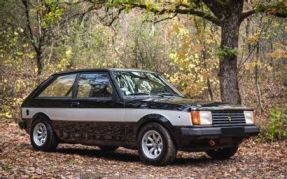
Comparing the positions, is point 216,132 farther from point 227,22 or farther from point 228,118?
point 227,22

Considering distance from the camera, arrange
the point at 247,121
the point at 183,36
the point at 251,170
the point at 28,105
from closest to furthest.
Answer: the point at 251,170
the point at 247,121
the point at 28,105
the point at 183,36

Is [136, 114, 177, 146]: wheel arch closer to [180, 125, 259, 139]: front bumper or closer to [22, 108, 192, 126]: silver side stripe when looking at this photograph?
[22, 108, 192, 126]: silver side stripe

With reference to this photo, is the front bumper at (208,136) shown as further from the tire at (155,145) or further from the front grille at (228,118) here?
the tire at (155,145)

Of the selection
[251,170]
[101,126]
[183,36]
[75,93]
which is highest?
[183,36]

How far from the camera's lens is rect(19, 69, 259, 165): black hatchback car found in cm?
874

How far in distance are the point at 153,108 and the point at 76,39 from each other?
18881 mm

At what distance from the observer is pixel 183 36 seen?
1970 cm

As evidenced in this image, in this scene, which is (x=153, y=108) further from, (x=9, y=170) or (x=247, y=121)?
(x=9, y=170)

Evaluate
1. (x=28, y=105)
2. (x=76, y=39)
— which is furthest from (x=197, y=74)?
(x=28, y=105)

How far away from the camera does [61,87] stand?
11.0 meters

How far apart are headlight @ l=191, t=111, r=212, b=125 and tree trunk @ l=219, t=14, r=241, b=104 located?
5044mm

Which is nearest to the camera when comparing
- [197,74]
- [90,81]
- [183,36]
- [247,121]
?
[247,121]

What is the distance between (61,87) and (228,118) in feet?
13.0

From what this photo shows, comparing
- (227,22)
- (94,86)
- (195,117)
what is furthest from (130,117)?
(227,22)
